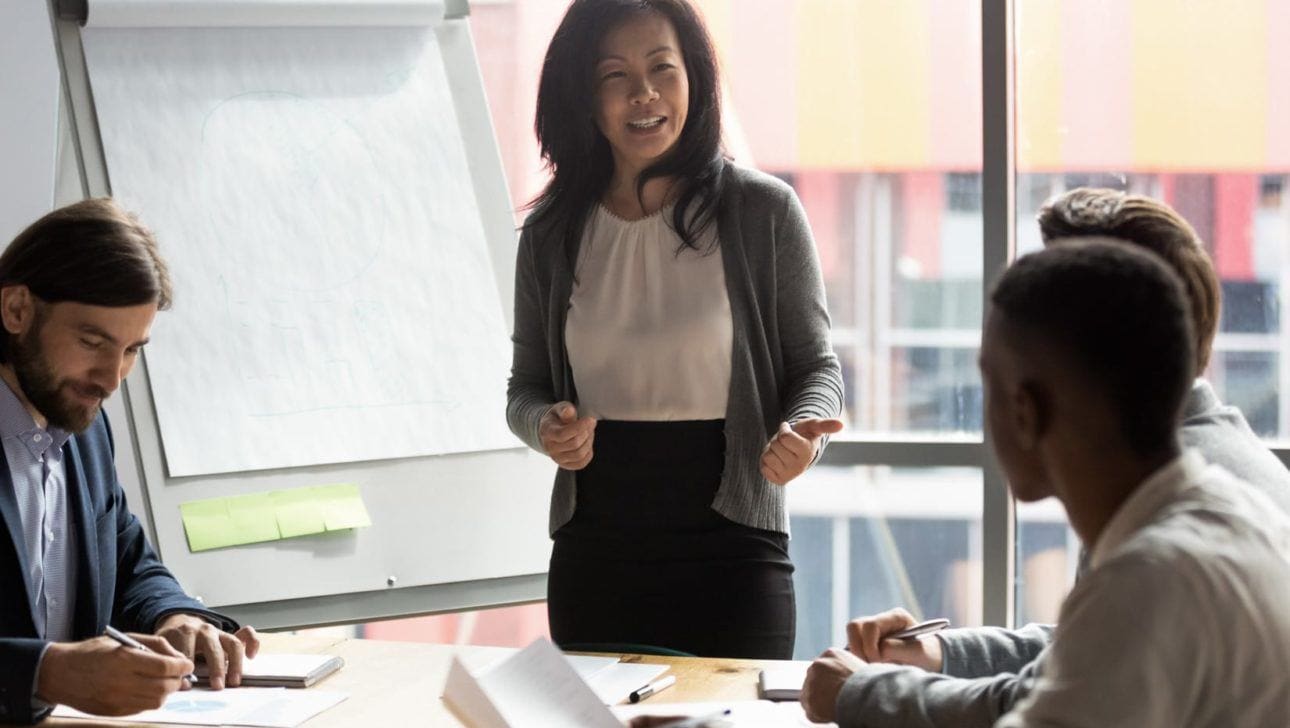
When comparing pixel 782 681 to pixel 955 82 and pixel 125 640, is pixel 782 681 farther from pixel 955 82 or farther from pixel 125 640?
pixel 955 82

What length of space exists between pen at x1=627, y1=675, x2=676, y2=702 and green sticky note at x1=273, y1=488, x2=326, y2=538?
4.01 feet

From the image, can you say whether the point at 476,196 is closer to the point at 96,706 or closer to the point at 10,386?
the point at 10,386

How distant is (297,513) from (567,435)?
0.89 meters

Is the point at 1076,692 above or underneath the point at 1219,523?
underneath

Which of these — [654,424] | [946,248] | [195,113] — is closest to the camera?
[654,424]

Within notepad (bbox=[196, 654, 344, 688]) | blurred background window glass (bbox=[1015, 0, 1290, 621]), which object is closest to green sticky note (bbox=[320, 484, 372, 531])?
notepad (bbox=[196, 654, 344, 688])

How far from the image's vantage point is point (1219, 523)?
111cm

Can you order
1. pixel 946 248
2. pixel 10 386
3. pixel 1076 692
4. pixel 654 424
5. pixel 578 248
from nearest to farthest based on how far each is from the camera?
1. pixel 1076 692
2. pixel 10 386
3. pixel 654 424
4. pixel 578 248
5. pixel 946 248

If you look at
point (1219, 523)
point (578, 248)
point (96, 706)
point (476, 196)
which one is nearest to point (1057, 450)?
point (1219, 523)

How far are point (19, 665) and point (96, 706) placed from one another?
110mm

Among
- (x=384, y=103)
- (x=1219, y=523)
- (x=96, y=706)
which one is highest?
(x=384, y=103)

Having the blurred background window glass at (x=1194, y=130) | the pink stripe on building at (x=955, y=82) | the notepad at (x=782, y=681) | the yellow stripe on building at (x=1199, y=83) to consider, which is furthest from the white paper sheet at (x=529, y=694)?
the yellow stripe on building at (x=1199, y=83)

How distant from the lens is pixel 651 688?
191cm

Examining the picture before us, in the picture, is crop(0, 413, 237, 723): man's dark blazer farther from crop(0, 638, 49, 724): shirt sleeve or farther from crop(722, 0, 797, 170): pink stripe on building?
crop(722, 0, 797, 170): pink stripe on building
